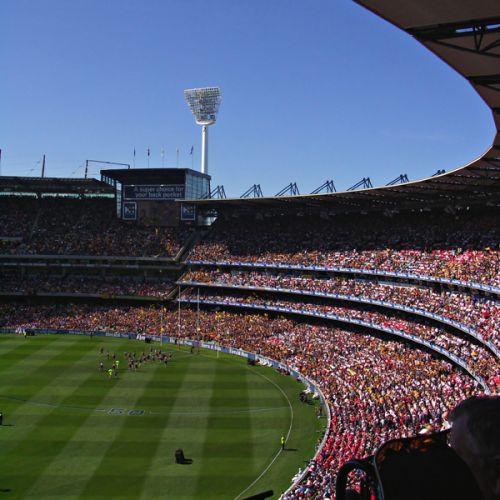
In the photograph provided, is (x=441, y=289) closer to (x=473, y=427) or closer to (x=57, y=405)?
(x=57, y=405)

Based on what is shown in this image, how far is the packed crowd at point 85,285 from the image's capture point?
235ft

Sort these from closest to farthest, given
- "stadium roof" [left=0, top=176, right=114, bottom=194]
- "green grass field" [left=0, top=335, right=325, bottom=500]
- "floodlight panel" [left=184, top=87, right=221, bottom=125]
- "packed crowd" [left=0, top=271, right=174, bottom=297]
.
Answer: "green grass field" [left=0, top=335, right=325, bottom=500], "packed crowd" [left=0, top=271, right=174, bottom=297], "stadium roof" [left=0, top=176, right=114, bottom=194], "floodlight panel" [left=184, top=87, right=221, bottom=125]

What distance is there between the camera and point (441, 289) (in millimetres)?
46438

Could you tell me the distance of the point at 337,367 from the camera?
43094 millimetres

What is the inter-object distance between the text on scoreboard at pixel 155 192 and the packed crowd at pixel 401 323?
1545 centimetres

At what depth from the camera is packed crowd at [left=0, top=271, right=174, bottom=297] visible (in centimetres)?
7150

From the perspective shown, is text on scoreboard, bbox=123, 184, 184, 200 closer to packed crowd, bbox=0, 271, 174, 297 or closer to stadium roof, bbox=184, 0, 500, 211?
packed crowd, bbox=0, 271, 174, 297

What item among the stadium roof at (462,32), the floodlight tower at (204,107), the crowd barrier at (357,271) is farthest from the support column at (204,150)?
the stadium roof at (462,32)

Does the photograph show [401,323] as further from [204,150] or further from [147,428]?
[204,150]

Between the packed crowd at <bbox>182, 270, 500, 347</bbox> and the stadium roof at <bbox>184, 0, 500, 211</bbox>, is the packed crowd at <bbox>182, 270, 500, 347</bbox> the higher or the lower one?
the lower one

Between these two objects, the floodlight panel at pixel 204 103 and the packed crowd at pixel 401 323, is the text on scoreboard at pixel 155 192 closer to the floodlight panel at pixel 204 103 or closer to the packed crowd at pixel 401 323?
the packed crowd at pixel 401 323

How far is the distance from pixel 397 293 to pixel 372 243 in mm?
10958

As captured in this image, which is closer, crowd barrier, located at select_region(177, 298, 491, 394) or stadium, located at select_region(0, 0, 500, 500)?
stadium, located at select_region(0, 0, 500, 500)

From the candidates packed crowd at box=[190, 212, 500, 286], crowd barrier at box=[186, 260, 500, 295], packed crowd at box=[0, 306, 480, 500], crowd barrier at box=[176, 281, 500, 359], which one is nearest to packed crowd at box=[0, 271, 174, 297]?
packed crowd at box=[0, 306, 480, 500]
